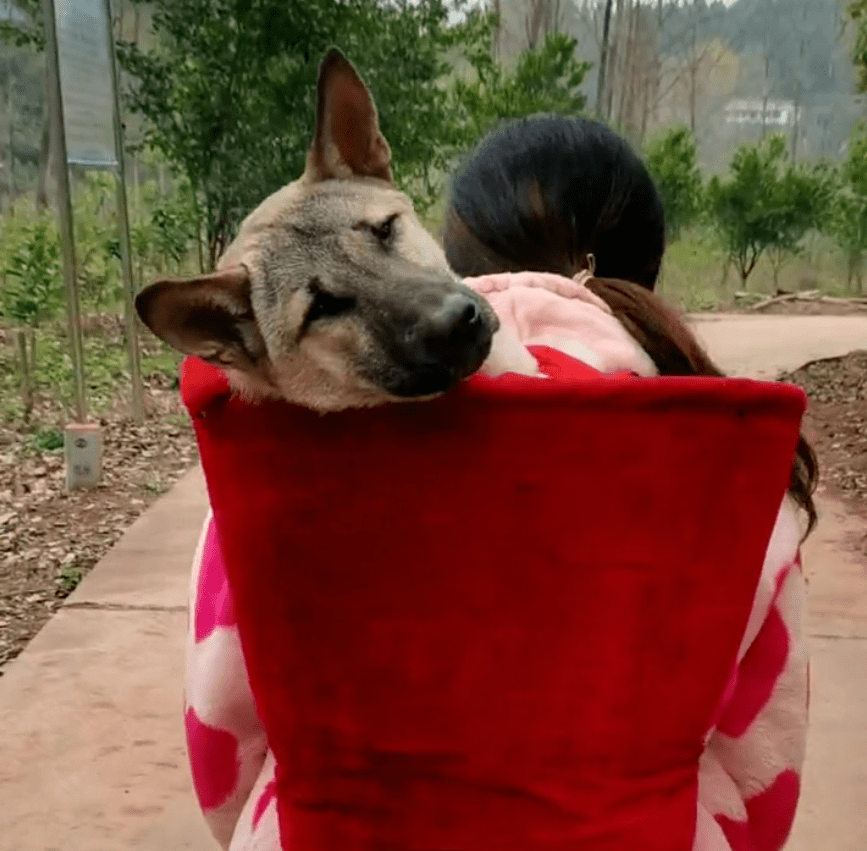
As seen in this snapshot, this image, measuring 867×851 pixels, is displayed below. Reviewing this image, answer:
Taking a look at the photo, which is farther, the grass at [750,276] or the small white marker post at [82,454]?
the grass at [750,276]

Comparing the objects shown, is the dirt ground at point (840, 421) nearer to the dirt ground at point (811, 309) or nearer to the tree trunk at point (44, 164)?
the dirt ground at point (811, 309)

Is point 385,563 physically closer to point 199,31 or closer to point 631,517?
point 631,517

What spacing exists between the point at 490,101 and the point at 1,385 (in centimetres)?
474

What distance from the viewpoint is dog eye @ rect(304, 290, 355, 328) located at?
150 centimetres

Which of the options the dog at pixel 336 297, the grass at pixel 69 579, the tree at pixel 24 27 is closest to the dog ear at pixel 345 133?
the dog at pixel 336 297

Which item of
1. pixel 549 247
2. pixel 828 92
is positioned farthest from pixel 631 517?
pixel 828 92

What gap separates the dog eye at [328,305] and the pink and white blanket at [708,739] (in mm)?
233

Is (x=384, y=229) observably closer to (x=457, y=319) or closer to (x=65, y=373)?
(x=457, y=319)

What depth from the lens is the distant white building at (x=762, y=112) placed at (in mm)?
15473

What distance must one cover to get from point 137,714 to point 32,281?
476cm

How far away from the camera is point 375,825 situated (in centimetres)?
118

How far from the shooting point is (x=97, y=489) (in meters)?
5.41

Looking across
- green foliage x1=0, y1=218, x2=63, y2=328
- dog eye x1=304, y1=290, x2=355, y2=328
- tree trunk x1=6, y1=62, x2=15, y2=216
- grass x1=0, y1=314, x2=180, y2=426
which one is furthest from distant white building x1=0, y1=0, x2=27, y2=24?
dog eye x1=304, y1=290, x2=355, y2=328

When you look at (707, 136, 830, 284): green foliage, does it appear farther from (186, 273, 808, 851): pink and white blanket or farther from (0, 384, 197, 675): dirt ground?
(186, 273, 808, 851): pink and white blanket
